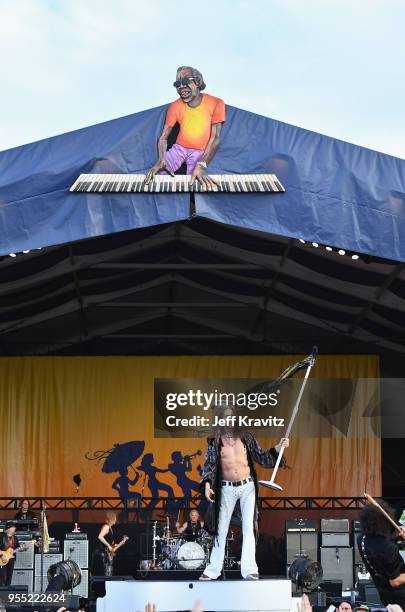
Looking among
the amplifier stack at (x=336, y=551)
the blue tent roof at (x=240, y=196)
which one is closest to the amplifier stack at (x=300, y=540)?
the amplifier stack at (x=336, y=551)

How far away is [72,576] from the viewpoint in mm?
13836

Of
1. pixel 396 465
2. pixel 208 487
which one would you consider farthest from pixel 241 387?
pixel 208 487

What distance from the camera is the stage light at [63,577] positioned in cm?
1316

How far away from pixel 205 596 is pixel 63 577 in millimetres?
5522

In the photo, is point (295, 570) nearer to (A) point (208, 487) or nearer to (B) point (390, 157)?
(A) point (208, 487)

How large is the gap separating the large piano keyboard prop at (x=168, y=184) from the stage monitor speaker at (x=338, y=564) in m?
7.81

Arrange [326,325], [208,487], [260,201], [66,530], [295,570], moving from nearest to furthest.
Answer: [208,487], [260,201], [295,570], [66,530], [326,325]

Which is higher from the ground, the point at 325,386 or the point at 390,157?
the point at 390,157

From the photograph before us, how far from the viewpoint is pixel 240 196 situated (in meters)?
11.6

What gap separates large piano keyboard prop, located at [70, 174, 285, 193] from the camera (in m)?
11.5

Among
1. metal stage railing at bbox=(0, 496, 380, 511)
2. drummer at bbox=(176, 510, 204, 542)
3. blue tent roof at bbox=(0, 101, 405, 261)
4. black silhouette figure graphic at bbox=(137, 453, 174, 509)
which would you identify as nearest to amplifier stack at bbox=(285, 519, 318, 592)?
metal stage railing at bbox=(0, 496, 380, 511)

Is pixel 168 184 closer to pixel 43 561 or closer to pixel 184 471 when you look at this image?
pixel 43 561

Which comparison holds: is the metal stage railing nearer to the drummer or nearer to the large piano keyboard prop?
the drummer

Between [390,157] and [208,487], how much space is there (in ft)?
13.8
